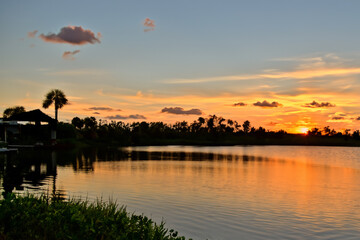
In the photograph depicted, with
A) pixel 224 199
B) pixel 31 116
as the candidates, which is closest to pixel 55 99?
pixel 31 116

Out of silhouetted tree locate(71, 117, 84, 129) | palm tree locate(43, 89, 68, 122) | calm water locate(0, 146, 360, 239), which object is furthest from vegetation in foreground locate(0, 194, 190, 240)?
silhouetted tree locate(71, 117, 84, 129)

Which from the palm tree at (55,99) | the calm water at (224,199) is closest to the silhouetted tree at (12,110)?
the palm tree at (55,99)

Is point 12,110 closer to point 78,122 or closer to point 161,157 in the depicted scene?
point 78,122

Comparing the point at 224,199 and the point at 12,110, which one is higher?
the point at 12,110

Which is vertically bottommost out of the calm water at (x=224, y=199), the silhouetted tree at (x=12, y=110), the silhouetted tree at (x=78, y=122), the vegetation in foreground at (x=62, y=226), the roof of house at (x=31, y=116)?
the calm water at (x=224, y=199)

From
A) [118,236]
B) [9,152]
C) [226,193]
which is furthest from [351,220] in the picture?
[9,152]

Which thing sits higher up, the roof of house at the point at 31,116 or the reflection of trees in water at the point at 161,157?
the roof of house at the point at 31,116

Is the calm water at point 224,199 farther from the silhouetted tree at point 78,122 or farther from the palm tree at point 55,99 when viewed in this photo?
the silhouetted tree at point 78,122

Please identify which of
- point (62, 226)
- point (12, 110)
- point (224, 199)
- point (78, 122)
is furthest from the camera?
point (78, 122)

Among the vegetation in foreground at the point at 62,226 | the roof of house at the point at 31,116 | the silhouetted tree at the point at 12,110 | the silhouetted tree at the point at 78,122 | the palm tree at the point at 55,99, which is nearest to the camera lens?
the vegetation in foreground at the point at 62,226

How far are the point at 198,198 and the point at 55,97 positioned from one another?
7249 centimetres

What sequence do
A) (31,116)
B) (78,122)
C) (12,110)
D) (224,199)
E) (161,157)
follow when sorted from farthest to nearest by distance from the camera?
(78,122), (12,110), (31,116), (161,157), (224,199)

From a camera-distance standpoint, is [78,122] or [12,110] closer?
[12,110]

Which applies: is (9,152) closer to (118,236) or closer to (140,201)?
(140,201)
